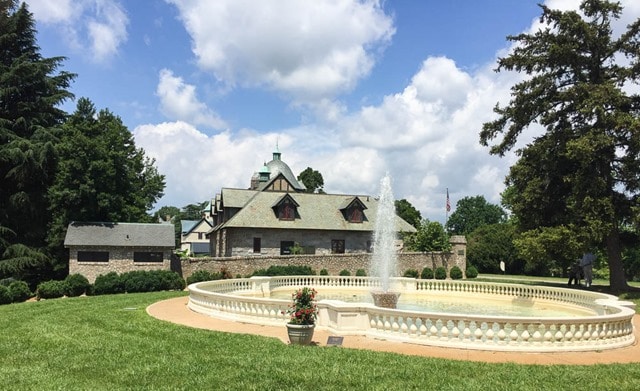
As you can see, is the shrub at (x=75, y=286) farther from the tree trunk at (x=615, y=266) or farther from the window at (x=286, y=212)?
the tree trunk at (x=615, y=266)

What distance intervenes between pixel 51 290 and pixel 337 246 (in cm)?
2661

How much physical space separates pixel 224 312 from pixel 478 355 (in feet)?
30.1

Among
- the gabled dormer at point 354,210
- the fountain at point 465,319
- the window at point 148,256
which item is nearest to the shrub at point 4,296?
the window at point 148,256

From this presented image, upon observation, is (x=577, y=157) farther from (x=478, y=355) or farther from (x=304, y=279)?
(x=478, y=355)

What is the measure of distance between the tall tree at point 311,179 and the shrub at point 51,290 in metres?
63.3

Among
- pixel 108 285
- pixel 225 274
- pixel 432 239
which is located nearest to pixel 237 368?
pixel 108 285

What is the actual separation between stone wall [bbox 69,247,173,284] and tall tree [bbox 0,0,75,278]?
3.38 metres

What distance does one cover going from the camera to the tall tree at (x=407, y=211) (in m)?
87.1

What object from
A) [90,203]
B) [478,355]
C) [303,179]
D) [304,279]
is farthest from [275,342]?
[303,179]

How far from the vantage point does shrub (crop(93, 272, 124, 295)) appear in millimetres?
28875

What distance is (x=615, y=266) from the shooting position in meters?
29.8

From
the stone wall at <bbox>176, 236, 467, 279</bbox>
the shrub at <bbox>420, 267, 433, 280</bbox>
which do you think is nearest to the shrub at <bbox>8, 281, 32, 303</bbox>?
the stone wall at <bbox>176, 236, 467, 279</bbox>

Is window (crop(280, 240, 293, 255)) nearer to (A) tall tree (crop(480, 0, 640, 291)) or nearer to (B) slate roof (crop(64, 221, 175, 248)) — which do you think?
(B) slate roof (crop(64, 221, 175, 248))

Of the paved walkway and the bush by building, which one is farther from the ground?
the paved walkway
